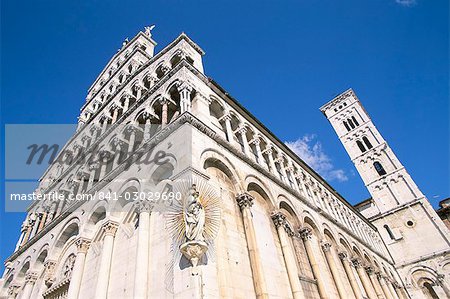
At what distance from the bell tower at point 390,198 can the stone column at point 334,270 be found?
17444mm

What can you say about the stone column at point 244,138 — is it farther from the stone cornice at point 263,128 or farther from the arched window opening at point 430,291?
the arched window opening at point 430,291

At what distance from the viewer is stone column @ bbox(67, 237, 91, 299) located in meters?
9.84

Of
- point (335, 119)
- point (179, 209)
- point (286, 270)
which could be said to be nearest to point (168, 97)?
point (179, 209)

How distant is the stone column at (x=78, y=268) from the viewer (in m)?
9.84

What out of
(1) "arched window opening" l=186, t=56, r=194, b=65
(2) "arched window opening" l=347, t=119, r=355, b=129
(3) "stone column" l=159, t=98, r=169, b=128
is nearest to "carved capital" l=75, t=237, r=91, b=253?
(3) "stone column" l=159, t=98, r=169, b=128

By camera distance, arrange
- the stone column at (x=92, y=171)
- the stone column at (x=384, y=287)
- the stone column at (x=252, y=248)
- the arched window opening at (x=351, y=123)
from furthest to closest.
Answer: the arched window opening at (x=351, y=123) < the stone column at (x=384, y=287) < the stone column at (x=92, y=171) < the stone column at (x=252, y=248)

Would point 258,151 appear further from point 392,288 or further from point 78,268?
point 392,288

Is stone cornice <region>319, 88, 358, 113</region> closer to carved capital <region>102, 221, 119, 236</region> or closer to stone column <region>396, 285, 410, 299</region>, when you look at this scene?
stone column <region>396, 285, 410, 299</region>

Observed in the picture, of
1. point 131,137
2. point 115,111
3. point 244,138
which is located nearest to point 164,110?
point 131,137

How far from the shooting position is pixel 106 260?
9.42m

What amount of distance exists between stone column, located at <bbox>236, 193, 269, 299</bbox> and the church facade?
0.03 meters

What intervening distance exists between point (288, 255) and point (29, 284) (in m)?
12.2

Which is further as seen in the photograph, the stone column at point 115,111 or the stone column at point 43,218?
the stone column at point 43,218

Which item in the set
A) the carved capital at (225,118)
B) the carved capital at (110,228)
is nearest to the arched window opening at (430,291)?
the carved capital at (225,118)
